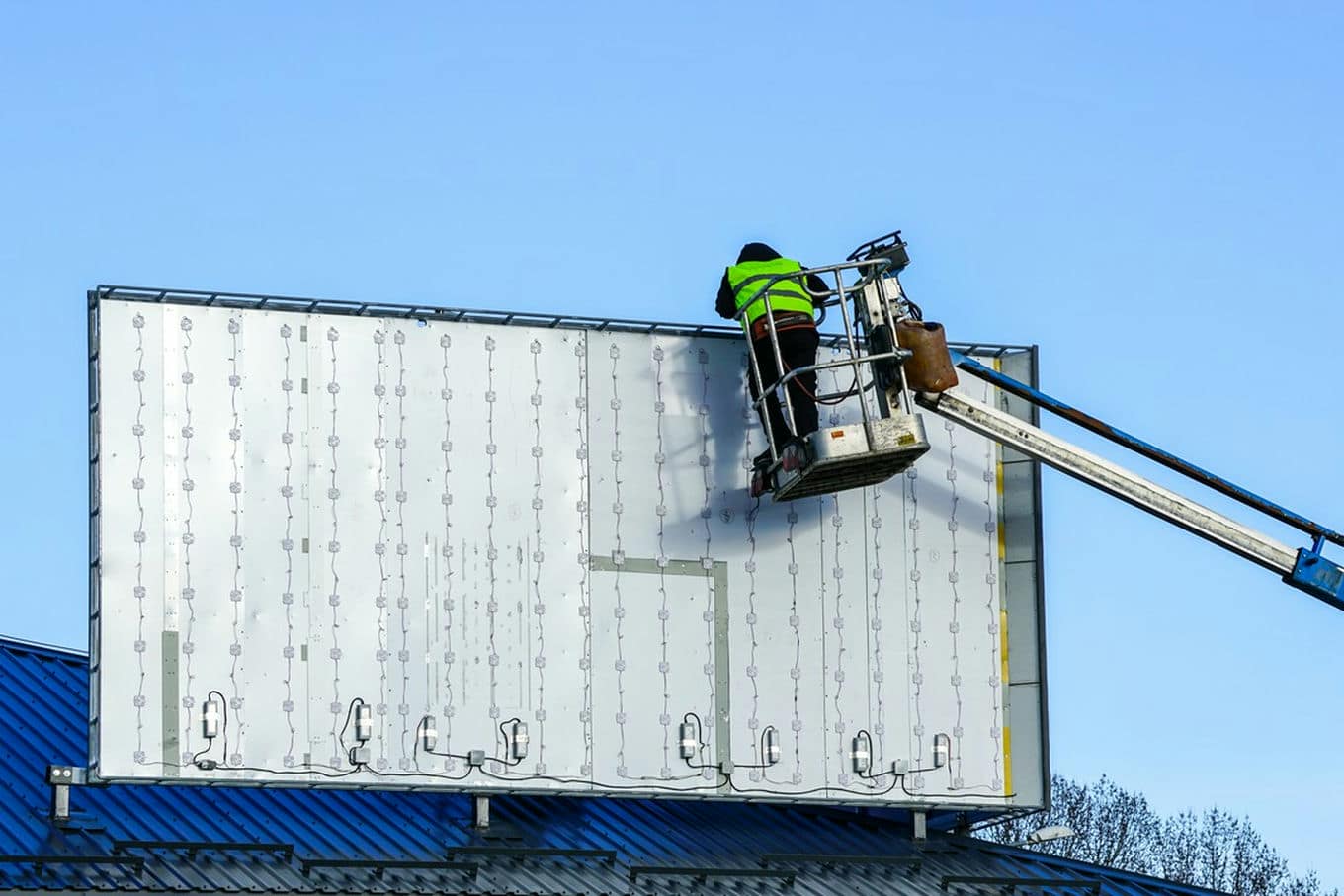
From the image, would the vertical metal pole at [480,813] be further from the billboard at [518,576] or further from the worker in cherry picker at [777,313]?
the worker in cherry picker at [777,313]

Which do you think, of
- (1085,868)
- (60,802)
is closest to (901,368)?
(1085,868)

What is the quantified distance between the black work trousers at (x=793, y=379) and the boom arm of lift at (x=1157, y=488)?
3.81ft

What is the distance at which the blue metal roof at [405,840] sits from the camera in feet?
64.6

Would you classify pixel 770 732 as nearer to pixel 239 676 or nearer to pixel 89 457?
pixel 239 676

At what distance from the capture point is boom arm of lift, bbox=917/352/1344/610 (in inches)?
912

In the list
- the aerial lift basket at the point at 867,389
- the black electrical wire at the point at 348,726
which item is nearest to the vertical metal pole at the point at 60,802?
the black electrical wire at the point at 348,726

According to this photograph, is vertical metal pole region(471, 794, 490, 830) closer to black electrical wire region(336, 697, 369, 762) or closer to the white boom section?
black electrical wire region(336, 697, 369, 762)

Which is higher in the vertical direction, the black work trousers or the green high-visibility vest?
the green high-visibility vest

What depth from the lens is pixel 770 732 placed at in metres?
23.2

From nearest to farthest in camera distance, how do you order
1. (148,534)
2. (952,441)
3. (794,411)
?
(148,534) < (794,411) < (952,441)

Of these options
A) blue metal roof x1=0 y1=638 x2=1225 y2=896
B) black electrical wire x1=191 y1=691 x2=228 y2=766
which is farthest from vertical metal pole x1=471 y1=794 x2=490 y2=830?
black electrical wire x1=191 y1=691 x2=228 y2=766

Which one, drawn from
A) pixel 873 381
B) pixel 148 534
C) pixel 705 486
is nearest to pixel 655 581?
pixel 705 486

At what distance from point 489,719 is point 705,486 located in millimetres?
3204

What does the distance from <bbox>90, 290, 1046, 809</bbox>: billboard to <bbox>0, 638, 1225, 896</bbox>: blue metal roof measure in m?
0.48
